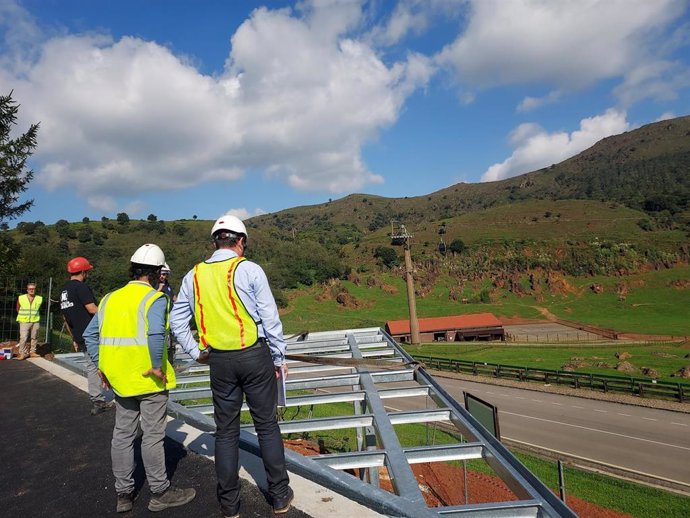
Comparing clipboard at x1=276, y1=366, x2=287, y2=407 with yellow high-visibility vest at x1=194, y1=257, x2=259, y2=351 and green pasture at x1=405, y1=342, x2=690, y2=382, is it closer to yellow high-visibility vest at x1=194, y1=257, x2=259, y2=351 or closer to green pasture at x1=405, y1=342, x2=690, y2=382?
yellow high-visibility vest at x1=194, y1=257, x2=259, y2=351

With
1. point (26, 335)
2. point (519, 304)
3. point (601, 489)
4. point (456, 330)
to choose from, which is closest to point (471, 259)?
point (519, 304)

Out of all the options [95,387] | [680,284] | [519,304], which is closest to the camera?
[95,387]

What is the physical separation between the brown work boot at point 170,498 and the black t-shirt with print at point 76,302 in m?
3.88

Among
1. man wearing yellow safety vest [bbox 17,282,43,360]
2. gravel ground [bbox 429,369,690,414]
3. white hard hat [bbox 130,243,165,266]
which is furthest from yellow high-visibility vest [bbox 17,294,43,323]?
gravel ground [bbox 429,369,690,414]

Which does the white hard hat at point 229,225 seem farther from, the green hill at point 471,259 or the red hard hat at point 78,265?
the green hill at point 471,259

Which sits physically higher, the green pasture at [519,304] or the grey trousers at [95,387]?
the grey trousers at [95,387]

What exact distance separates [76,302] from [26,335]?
25.0 ft

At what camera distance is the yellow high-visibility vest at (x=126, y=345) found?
3606mm

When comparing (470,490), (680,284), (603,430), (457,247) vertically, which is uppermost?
(457,247)

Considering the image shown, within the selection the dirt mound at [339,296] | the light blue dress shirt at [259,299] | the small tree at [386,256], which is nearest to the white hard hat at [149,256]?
the light blue dress shirt at [259,299]

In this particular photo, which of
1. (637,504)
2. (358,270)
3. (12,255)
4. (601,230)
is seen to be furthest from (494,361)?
(601,230)

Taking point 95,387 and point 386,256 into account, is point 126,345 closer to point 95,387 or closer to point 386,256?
point 95,387

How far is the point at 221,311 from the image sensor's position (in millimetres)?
3281

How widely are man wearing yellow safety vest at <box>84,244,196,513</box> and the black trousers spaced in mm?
636
